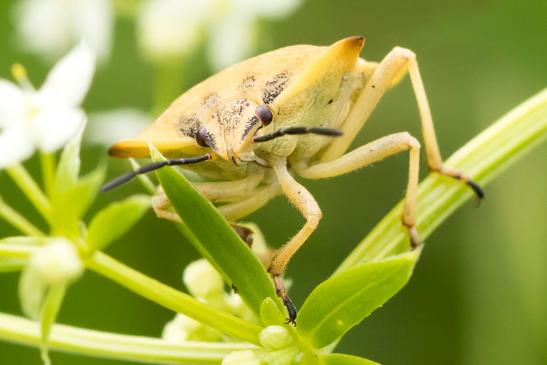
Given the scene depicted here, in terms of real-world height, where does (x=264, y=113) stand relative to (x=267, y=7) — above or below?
below

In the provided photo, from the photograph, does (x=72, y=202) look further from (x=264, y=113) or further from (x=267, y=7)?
(x=267, y=7)

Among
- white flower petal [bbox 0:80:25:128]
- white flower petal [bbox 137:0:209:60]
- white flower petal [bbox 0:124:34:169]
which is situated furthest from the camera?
white flower petal [bbox 137:0:209:60]

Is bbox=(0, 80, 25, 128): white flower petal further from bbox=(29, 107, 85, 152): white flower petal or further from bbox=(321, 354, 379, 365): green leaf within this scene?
bbox=(321, 354, 379, 365): green leaf

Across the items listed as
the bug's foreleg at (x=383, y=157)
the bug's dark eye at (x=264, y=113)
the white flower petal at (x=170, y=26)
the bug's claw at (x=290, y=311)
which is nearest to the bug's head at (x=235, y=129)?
the bug's dark eye at (x=264, y=113)

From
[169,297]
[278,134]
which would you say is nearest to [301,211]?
[278,134]

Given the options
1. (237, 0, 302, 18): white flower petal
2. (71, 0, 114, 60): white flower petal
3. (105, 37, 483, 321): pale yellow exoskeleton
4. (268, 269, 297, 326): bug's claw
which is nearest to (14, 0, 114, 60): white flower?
(71, 0, 114, 60): white flower petal

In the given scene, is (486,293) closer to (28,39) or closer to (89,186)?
(28,39)

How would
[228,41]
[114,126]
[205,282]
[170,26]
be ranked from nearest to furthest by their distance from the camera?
[205,282], [170,26], [228,41], [114,126]
